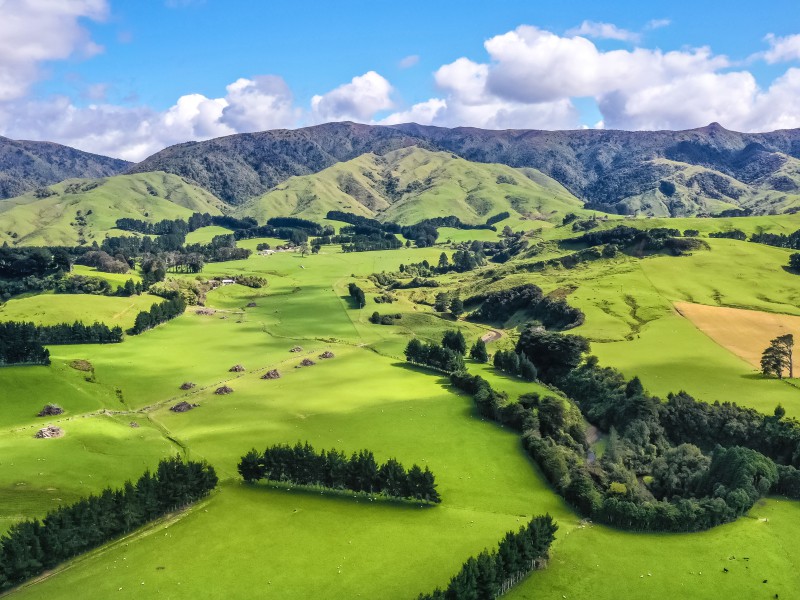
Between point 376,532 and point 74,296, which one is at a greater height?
point 74,296

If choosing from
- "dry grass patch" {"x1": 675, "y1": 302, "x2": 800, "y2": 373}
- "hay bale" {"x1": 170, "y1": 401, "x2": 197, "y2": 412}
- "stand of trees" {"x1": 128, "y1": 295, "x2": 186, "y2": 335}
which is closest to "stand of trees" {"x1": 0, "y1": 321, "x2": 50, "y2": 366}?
"hay bale" {"x1": 170, "y1": 401, "x2": 197, "y2": 412}

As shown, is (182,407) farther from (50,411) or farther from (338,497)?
(338,497)

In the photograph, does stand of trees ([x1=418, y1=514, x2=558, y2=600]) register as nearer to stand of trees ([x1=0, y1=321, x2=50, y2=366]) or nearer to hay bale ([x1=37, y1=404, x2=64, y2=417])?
hay bale ([x1=37, y1=404, x2=64, y2=417])

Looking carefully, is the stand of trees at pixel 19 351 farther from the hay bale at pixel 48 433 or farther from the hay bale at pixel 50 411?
the hay bale at pixel 48 433

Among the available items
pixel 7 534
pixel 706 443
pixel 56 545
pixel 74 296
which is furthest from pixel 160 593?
pixel 74 296

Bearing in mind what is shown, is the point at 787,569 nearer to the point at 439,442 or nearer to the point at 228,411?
the point at 439,442

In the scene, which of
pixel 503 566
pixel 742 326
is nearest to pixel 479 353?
pixel 742 326

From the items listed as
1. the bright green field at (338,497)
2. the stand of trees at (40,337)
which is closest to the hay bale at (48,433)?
the bright green field at (338,497)
